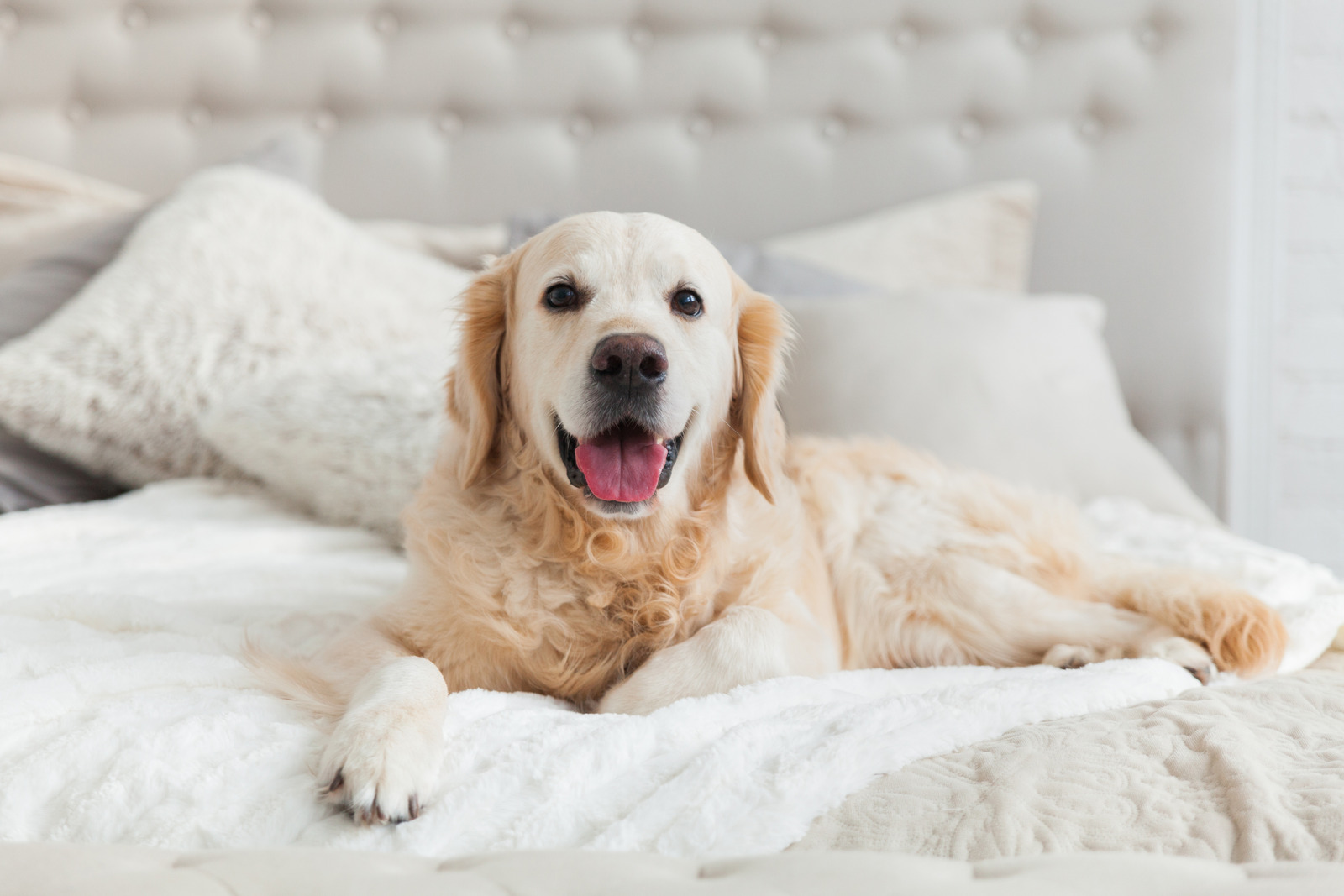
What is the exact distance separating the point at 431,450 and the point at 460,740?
39.3 inches

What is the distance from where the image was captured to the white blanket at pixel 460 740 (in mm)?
794

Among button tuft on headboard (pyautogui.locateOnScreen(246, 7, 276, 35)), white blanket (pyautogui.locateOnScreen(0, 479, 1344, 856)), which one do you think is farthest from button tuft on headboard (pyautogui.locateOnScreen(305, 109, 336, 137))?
white blanket (pyautogui.locateOnScreen(0, 479, 1344, 856))

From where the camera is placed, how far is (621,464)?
1.23 m

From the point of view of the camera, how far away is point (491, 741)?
0.94 metres

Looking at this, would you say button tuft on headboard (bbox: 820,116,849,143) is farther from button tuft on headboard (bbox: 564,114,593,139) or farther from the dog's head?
the dog's head

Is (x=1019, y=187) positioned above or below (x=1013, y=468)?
above

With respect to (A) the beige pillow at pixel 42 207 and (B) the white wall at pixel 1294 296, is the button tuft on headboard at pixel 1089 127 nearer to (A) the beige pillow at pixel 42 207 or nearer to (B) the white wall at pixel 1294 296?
(B) the white wall at pixel 1294 296

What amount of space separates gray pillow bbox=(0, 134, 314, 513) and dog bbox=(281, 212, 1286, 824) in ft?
3.70

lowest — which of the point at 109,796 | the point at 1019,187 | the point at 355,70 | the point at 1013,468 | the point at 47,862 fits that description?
the point at 1013,468

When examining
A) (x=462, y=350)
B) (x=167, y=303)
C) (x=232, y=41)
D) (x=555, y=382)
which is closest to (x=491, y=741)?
(x=555, y=382)

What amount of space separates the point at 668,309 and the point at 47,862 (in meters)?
0.95

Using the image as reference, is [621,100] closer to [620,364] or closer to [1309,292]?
[620,364]

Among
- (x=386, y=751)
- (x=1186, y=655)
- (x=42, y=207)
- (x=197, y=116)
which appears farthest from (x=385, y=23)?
(x=1186, y=655)

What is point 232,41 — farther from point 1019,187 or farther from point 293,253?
point 1019,187
